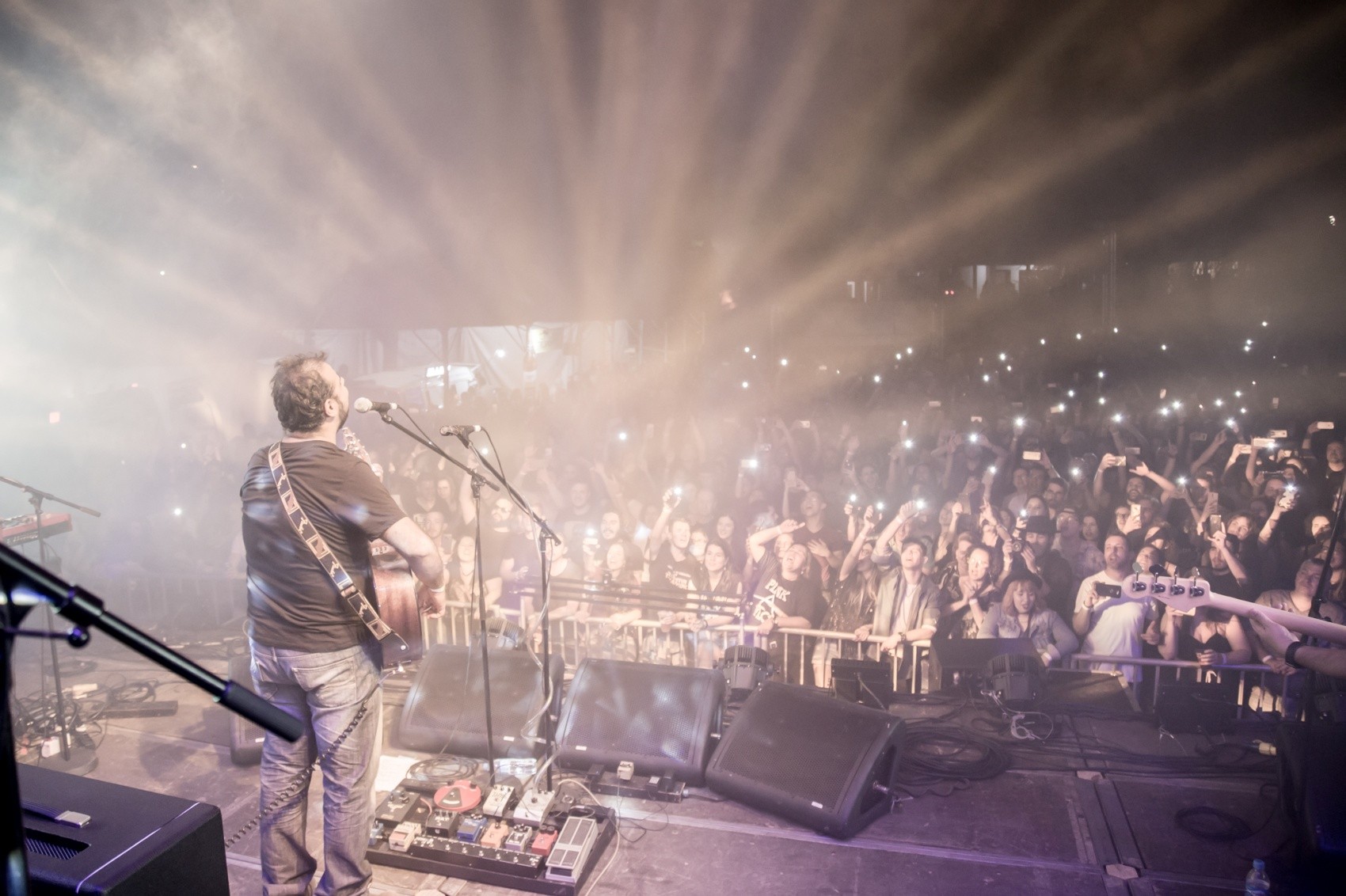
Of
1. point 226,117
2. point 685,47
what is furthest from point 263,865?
point 226,117

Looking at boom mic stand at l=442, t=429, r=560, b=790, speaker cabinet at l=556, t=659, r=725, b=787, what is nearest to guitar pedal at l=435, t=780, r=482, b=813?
boom mic stand at l=442, t=429, r=560, b=790

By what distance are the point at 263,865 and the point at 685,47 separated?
381 cm

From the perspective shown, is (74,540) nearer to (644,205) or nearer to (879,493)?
(644,205)

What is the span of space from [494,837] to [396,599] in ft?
3.73

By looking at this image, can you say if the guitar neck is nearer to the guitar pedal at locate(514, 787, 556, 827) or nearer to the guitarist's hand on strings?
the guitarist's hand on strings

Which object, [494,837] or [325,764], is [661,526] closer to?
[494,837]

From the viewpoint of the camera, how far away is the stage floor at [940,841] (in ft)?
9.24

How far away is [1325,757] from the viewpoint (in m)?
2.86

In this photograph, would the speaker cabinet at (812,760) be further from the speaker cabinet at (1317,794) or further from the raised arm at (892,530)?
the raised arm at (892,530)

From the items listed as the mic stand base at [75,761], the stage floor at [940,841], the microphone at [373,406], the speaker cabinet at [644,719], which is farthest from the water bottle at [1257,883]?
the mic stand base at [75,761]

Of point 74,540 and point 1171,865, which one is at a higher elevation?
point 74,540

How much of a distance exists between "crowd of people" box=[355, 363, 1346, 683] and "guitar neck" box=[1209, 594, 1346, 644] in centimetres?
42

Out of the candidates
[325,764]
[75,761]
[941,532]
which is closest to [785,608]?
[941,532]

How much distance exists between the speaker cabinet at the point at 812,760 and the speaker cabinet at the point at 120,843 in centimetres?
223
